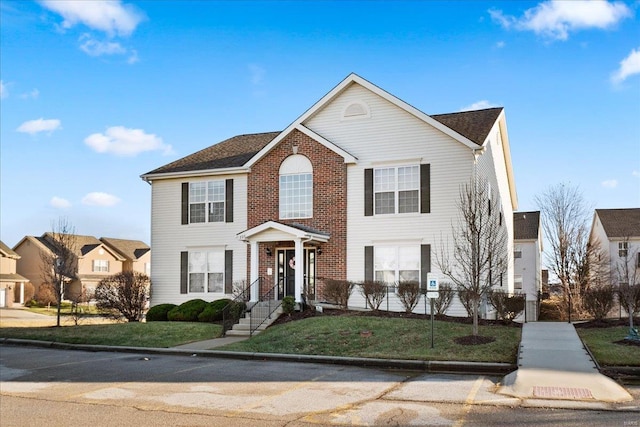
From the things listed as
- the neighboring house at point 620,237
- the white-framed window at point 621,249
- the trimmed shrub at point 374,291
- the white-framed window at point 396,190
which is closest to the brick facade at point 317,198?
the white-framed window at point 396,190

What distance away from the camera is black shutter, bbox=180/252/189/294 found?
2736cm

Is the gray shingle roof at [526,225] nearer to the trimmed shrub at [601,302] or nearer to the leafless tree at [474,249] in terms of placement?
the leafless tree at [474,249]

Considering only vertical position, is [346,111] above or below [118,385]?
above

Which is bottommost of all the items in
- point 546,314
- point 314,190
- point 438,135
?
point 546,314

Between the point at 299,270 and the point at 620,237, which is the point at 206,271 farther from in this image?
the point at 620,237

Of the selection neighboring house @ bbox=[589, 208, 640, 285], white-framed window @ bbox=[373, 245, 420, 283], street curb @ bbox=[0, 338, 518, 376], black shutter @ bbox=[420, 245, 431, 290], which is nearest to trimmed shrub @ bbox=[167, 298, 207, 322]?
street curb @ bbox=[0, 338, 518, 376]

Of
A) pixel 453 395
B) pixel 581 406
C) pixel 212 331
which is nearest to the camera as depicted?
pixel 581 406

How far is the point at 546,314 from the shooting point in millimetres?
36906

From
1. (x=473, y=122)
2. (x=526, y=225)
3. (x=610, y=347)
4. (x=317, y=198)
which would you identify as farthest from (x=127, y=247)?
(x=610, y=347)

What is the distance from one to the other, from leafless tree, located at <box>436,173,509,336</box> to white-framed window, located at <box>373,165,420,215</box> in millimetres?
1745

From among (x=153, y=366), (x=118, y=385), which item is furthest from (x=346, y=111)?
Answer: (x=118, y=385)

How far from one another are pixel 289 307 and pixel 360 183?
544cm

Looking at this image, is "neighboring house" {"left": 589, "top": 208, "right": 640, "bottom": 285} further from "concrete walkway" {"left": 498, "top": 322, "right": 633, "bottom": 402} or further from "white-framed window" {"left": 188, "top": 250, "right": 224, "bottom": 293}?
"concrete walkway" {"left": 498, "top": 322, "right": 633, "bottom": 402}

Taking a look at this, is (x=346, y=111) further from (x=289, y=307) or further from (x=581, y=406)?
(x=581, y=406)
